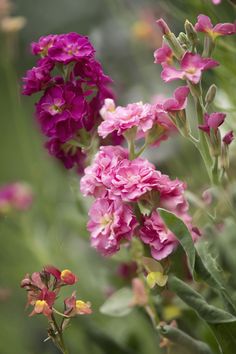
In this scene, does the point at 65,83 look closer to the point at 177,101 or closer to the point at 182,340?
the point at 177,101

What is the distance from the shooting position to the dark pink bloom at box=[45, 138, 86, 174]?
0.56m

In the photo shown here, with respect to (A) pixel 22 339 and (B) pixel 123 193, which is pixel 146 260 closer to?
(B) pixel 123 193

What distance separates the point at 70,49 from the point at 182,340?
0.75 feet

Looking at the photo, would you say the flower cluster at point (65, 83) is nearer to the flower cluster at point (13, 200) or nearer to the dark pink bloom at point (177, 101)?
the dark pink bloom at point (177, 101)

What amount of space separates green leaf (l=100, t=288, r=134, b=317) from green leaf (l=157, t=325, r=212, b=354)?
0.13 m

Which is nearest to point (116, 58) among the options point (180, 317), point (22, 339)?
point (22, 339)

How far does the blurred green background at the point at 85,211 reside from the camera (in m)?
0.67

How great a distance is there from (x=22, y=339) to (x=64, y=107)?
51 cm

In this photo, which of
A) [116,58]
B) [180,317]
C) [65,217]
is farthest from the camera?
[116,58]

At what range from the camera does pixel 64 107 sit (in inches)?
20.3

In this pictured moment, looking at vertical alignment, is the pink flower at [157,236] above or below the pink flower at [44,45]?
below

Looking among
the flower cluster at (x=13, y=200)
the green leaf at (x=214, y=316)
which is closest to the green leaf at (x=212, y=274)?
the green leaf at (x=214, y=316)

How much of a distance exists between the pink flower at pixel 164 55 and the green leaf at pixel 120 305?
251 mm

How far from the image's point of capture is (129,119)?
1.67 feet
